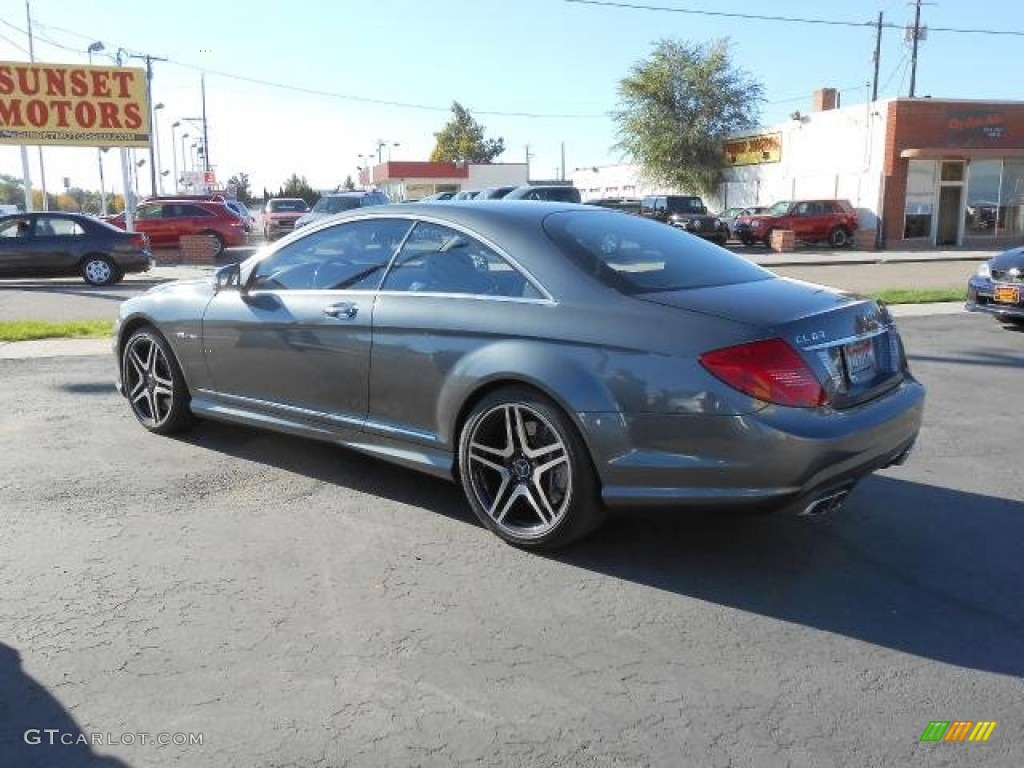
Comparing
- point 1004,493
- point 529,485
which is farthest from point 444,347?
point 1004,493

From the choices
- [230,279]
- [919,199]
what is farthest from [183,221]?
[919,199]

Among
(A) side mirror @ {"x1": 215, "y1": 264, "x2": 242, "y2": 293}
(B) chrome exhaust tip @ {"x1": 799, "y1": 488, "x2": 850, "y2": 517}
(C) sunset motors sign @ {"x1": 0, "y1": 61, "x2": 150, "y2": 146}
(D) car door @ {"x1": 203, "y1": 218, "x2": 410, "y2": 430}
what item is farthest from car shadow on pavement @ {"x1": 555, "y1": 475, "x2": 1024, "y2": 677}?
(C) sunset motors sign @ {"x1": 0, "y1": 61, "x2": 150, "y2": 146}

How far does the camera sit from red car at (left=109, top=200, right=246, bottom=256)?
24.1 metres

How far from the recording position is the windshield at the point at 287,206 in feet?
103

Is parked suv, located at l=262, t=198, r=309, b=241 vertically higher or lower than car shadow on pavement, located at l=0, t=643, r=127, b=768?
higher

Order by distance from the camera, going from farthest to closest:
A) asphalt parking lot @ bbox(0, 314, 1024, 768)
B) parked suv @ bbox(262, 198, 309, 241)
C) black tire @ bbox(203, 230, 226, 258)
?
parked suv @ bbox(262, 198, 309, 241) → black tire @ bbox(203, 230, 226, 258) → asphalt parking lot @ bbox(0, 314, 1024, 768)

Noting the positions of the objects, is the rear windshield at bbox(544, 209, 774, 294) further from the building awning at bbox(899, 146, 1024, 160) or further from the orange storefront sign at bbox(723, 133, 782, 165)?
the orange storefront sign at bbox(723, 133, 782, 165)

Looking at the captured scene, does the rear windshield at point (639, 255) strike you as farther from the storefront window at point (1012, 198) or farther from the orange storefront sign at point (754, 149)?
the orange storefront sign at point (754, 149)

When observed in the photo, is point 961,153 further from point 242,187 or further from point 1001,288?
point 242,187

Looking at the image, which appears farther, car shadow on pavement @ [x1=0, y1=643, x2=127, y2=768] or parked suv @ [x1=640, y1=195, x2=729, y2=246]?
parked suv @ [x1=640, y1=195, x2=729, y2=246]

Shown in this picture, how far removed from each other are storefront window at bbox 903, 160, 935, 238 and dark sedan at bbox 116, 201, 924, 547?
29.5 meters

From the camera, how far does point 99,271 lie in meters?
16.8

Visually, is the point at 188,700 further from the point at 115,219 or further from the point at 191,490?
the point at 115,219
